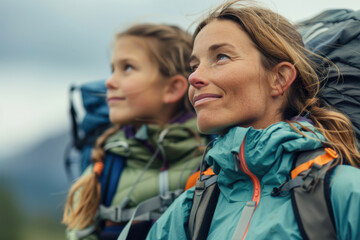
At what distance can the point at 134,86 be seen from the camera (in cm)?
413

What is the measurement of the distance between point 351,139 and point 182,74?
6.99ft

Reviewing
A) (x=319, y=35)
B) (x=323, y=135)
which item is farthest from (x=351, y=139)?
(x=319, y=35)

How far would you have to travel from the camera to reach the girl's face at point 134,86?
4129 mm

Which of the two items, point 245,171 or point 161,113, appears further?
point 161,113

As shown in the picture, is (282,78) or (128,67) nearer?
(282,78)

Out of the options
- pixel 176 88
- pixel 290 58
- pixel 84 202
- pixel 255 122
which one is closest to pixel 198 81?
pixel 255 122

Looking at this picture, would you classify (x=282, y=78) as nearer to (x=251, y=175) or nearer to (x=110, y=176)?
(x=251, y=175)

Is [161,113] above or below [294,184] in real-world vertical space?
below

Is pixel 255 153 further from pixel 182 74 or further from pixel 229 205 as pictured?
pixel 182 74

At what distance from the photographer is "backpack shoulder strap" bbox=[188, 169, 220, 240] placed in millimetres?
2514

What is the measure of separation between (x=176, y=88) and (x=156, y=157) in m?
0.74

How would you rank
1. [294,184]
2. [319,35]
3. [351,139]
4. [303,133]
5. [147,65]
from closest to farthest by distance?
[294,184]
[303,133]
[351,139]
[319,35]
[147,65]

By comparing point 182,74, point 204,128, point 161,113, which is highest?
point 204,128

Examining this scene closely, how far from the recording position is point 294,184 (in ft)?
7.23
